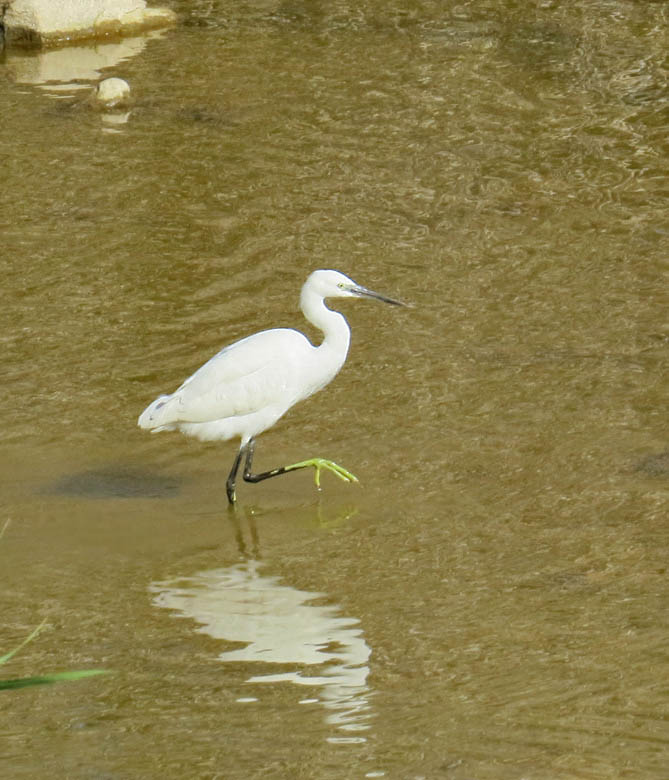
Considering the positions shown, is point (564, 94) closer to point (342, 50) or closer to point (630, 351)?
point (342, 50)

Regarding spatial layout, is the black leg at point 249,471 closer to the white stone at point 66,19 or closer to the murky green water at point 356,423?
the murky green water at point 356,423

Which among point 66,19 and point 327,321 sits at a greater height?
point 66,19

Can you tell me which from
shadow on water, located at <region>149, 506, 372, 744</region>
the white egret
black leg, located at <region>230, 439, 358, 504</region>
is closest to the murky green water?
shadow on water, located at <region>149, 506, 372, 744</region>

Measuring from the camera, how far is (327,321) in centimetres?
674

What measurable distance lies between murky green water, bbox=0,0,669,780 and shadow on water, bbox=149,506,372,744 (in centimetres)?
1

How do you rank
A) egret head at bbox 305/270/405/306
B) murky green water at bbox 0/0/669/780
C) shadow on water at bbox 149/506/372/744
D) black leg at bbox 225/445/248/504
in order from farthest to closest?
1. black leg at bbox 225/445/248/504
2. egret head at bbox 305/270/405/306
3. shadow on water at bbox 149/506/372/744
4. murky green water at bbox 0/0/669/780

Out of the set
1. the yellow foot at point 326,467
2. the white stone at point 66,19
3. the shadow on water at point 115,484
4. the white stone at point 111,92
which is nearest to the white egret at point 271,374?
the yellow foot at point 326,467

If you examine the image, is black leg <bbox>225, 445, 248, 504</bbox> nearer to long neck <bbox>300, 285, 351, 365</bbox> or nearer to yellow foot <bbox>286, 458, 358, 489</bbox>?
yellow foot <bbox>286, 458, 358, 489</bbox>

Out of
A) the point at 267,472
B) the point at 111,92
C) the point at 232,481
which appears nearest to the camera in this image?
the point at 232,481

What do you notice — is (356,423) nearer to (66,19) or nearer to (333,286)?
(333,286)

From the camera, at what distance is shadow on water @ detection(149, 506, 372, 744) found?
4977mm

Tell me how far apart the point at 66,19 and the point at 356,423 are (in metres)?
8.57

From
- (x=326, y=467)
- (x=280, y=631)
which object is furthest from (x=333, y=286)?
(x=280, y=631)

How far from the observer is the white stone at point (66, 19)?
14633mm
